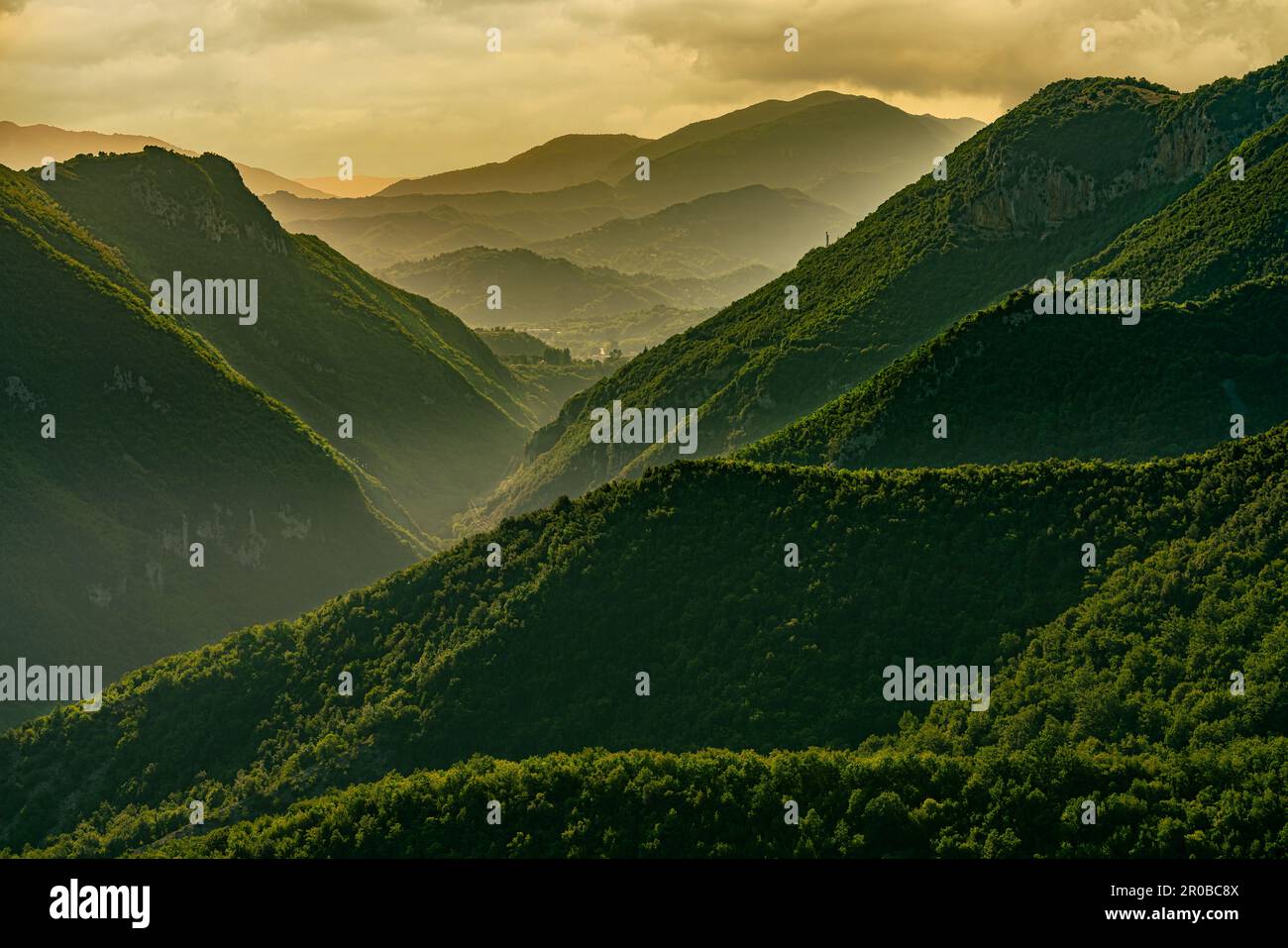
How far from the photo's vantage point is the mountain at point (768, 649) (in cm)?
6619

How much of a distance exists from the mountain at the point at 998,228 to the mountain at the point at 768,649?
68704 millimetres

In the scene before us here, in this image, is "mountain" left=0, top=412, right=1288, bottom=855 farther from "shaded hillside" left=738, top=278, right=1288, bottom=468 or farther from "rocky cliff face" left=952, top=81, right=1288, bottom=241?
"rocky cliff face" left=952, top=81, right=1288, bottom=241

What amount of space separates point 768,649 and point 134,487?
119560 mm

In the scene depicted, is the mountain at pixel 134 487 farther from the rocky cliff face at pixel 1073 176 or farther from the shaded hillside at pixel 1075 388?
the rocky cliff face at pixel 1073 176

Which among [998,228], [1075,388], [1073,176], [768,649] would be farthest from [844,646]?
[1073,176]

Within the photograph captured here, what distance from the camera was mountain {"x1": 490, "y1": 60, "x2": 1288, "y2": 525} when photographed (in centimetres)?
15975

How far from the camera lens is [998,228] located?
172250mm

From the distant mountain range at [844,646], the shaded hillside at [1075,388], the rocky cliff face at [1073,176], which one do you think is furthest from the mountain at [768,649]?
the rocky cliff face at [1073,176]

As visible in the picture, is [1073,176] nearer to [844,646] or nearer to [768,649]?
[844,646]

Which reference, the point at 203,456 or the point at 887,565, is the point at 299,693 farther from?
the point at 203,456

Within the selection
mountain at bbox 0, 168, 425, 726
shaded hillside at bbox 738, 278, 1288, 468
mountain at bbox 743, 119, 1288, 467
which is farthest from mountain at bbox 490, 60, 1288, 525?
mountain at bbox 0, 168, 425, 726

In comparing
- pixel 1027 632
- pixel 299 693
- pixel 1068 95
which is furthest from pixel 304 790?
pixel 1068 95

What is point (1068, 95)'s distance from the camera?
609ft

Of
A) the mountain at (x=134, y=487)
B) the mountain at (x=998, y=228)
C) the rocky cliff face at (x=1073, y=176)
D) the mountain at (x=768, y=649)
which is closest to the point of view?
the mountain at (x=768, y=649)
